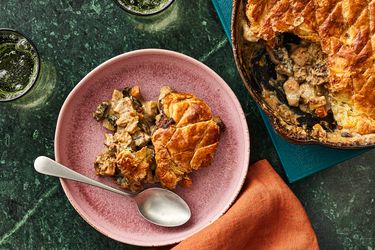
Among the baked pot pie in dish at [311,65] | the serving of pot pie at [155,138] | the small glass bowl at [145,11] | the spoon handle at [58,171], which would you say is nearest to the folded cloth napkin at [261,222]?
the serving of pot pie at [155,138]

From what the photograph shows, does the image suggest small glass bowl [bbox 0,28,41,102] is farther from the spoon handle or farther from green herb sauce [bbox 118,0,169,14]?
green herb sauce [bbox 118,0,169,14]

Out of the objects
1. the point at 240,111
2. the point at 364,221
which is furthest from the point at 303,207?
the point at 240,111

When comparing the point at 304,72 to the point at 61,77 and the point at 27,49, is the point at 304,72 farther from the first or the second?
the point at 27,49

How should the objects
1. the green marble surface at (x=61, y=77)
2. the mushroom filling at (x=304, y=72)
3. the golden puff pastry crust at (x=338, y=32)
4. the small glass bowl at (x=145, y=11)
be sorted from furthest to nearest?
the green marble surface at (x=61, y=77)
the small glass bowl at (x=145, y=11)
the mushroom filling at (x=304, y=72)
the golden puff pastry crust at (x=338, y=32)

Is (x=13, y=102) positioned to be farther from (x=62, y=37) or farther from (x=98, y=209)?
(x=98, y=209)

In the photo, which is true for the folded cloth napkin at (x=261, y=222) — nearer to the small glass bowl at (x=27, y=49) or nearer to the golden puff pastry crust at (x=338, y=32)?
the golden puff pastry crust at (x=338, y=32)

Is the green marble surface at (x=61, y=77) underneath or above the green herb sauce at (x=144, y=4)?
underneath

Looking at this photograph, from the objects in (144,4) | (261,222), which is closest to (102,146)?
(144,4)
